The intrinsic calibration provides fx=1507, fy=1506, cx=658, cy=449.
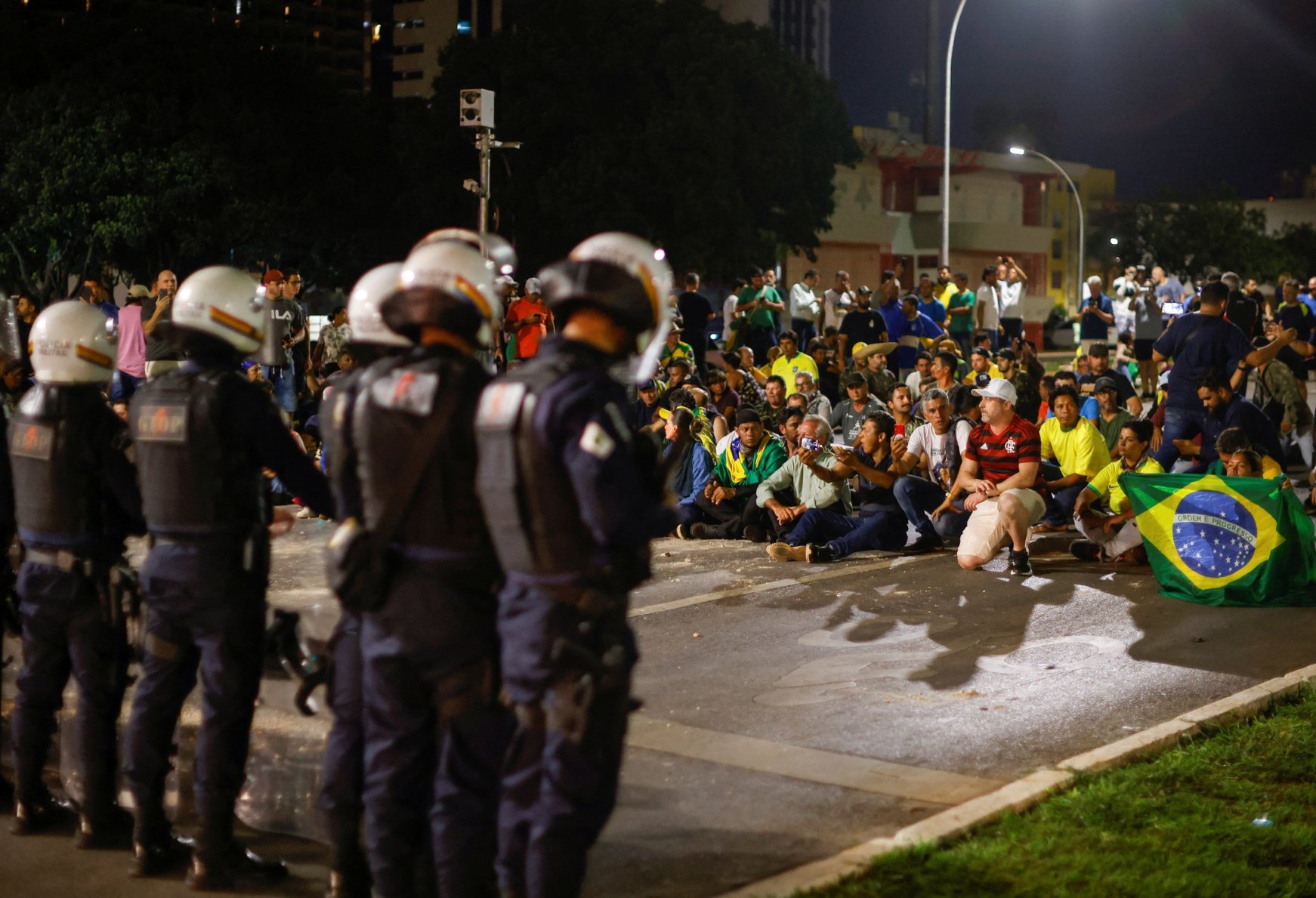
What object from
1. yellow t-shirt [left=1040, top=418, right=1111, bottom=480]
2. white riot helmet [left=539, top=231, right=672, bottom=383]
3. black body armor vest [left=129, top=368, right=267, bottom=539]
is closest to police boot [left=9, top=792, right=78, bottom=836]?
black body armor vest [left=129, top=368, right=267, bottom=539]

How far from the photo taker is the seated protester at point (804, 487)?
11531 millimetres

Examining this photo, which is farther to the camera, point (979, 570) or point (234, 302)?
point (979, 570)

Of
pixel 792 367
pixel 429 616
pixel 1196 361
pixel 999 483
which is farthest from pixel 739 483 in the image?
pixel 429 616

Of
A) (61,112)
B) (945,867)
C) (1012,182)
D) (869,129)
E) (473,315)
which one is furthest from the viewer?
(1012,182)

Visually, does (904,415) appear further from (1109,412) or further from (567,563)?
(567,563)

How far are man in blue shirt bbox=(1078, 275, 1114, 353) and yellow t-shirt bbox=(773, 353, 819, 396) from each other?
262 inches

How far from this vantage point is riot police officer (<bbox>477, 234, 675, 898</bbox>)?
3889mm

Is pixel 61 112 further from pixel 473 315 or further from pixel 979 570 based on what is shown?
pixel 473 315

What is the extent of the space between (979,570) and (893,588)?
3.03 feet

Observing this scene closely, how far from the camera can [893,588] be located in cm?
1016

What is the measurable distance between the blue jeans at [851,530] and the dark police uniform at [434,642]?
741cm

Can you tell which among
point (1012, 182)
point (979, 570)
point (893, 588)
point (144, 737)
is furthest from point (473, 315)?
point (1012, 182)

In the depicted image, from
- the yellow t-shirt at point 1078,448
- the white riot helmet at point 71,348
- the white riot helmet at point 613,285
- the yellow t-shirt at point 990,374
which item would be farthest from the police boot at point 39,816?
the yellow t-shirt at point 990,374

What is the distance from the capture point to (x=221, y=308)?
502 centimetres
